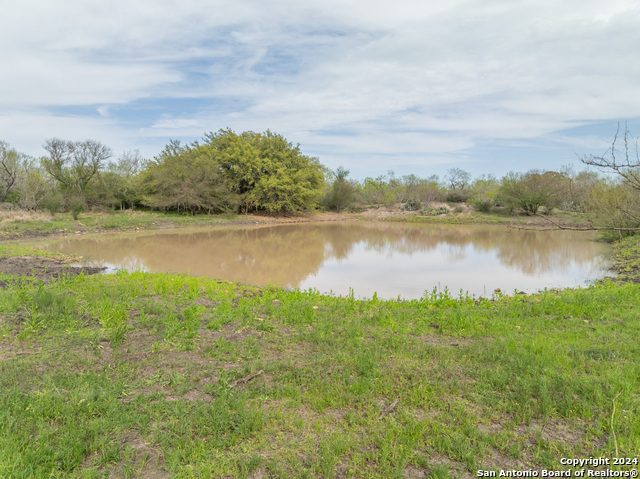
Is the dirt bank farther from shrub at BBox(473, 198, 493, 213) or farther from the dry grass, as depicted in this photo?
shrub at BBox(473, 198, 493, 213)

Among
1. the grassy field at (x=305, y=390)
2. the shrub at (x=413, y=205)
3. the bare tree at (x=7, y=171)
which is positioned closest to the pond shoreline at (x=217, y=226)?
the shrub at (x=413, y=205)

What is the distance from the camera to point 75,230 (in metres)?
23.3

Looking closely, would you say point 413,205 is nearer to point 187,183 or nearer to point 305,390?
point 187,183

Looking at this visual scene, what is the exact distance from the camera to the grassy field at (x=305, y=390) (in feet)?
9.99

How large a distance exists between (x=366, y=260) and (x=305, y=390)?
12.5m

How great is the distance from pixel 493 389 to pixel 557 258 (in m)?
15.7

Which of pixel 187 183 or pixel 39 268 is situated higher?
pixel 187 183

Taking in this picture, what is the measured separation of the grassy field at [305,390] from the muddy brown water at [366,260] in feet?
13.7

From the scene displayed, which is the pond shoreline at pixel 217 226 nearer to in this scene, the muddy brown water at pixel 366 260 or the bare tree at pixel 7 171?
the muddy brown water at pixel 366 260

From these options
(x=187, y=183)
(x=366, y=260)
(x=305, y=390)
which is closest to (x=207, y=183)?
(x=187, y=183)

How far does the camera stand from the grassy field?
120 inches

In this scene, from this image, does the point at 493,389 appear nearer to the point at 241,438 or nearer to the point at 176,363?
the point at 241,438

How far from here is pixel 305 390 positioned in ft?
13.7

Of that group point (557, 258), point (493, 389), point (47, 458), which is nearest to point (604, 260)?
point (557, 258)
